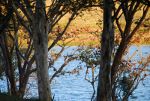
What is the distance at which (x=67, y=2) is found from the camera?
20.2m

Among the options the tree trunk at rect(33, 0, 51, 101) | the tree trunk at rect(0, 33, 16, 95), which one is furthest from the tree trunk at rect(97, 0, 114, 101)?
the tree trunk at rect(0, 33, 16, 95)

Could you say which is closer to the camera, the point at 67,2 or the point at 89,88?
the point at 67,2

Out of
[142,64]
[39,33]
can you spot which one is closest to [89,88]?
[142,64]

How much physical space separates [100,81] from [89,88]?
72802mm

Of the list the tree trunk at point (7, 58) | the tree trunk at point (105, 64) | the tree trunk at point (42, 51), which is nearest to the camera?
the tree trunk at point (105, 64)

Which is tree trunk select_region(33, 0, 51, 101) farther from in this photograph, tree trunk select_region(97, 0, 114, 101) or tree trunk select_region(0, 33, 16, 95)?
tree trunk select_region(0, 33, 16, 95)

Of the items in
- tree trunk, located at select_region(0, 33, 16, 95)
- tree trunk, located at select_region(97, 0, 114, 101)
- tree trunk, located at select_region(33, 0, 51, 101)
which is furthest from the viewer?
tree trunk, located at select_region(0, 33, 16, 95)

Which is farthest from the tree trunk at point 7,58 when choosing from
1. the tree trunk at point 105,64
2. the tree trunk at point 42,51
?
the tree trunk at point 105,64

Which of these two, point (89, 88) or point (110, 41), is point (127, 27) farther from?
point (89, 88)

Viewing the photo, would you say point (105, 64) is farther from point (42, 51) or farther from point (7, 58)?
point (7, 58)

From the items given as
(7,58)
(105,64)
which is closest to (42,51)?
(105,64)

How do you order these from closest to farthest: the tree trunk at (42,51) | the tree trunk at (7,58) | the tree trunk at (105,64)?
the tree trunk at (105,64)
the tree trunk at (42,51)
the tree trunk at (7,58)

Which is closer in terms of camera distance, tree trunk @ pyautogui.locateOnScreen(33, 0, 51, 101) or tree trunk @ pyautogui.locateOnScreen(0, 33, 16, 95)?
tree trunk @ pyautogui.locateOnScreen(33, 0, 51, 101)

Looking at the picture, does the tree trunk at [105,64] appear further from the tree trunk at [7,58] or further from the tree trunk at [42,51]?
the tree trunk at [7,58]
